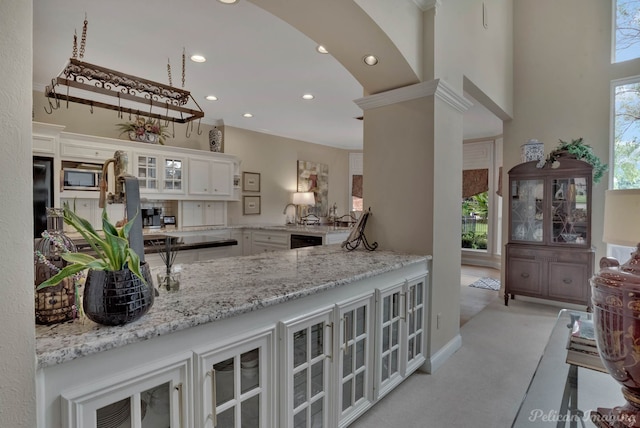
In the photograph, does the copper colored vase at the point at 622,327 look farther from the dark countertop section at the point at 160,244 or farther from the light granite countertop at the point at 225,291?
the dark countertop section at the point at 160,244

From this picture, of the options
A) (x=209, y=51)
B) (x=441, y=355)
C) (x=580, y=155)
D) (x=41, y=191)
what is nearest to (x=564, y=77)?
(x=580, y=155)

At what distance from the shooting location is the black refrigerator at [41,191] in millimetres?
3520

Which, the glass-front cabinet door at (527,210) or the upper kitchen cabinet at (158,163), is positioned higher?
the upper kitchen cabinet at (158,163)

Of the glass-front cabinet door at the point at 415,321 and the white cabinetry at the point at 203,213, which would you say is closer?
the glass-front cabinet door at the point at 415,321

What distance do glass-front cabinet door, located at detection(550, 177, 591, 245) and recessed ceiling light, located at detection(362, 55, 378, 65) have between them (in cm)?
291

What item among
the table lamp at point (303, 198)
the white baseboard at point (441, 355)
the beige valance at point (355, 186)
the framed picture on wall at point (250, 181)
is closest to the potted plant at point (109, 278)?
the white baseboard at point (441, 355)

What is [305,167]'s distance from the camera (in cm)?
736

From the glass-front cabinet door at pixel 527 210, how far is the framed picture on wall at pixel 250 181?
173 inches

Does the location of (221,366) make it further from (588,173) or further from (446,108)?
(588,173)

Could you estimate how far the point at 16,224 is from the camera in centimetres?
Result: 77

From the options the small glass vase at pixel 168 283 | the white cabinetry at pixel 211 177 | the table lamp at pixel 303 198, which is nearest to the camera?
the small glass vase at pixel 168 283

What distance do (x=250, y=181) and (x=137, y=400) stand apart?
553 centimetres

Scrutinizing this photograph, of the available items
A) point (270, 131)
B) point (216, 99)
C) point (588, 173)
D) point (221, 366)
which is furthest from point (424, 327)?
point (270, 131)

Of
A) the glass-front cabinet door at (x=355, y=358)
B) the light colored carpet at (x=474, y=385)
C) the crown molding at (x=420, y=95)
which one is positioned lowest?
the light colored carpet at (x=474, y=385)
